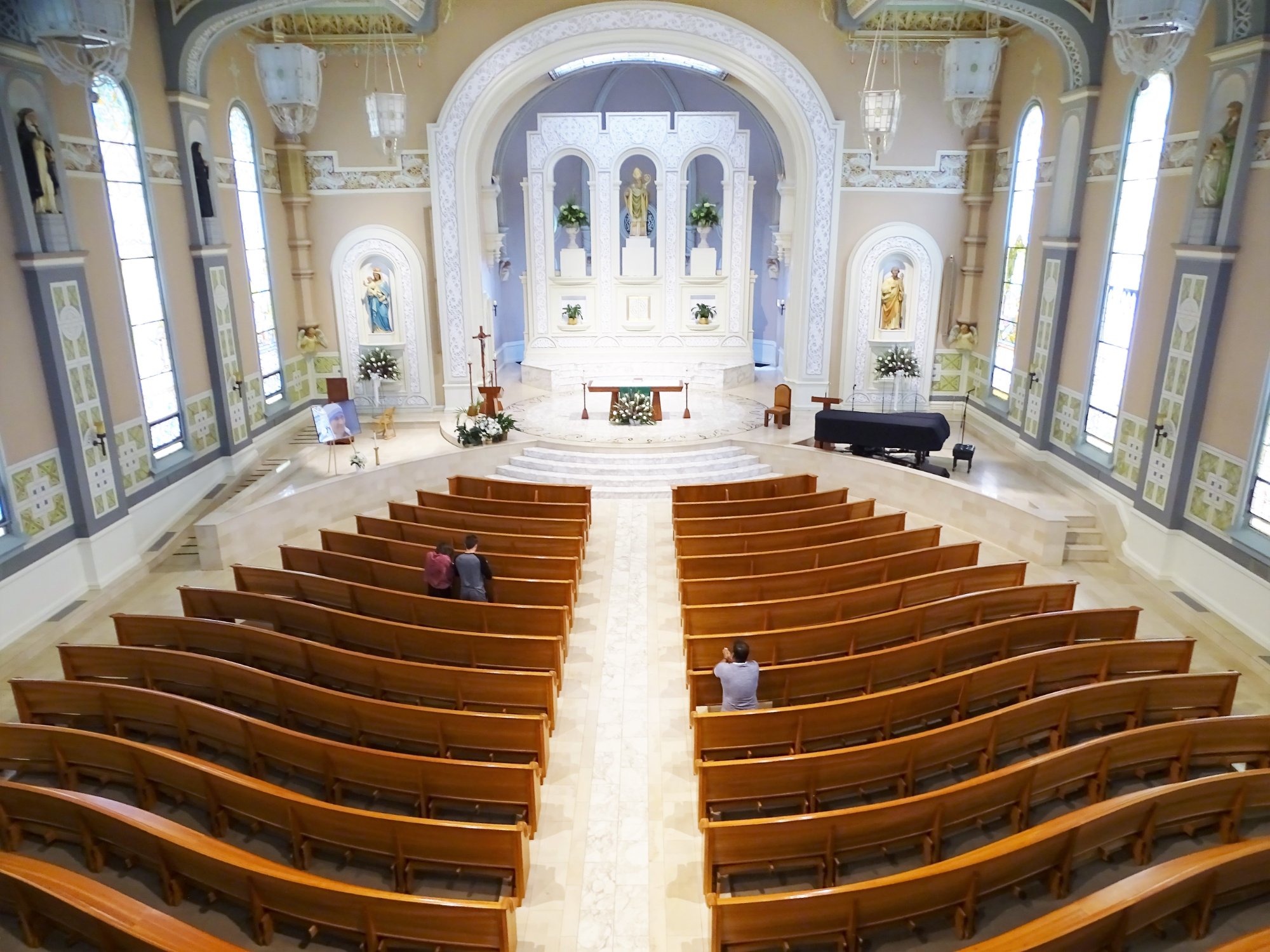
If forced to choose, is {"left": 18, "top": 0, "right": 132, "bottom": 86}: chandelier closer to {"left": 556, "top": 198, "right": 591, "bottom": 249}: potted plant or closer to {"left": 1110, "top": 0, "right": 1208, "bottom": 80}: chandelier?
{"left": 1110, "top": 0, "right": 1208, "bottom": 80}: chandelier

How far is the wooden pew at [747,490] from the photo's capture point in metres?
11.9

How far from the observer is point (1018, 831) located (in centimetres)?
562

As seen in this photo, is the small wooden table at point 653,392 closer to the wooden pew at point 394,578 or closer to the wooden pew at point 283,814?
the wooden pew at point 394,578

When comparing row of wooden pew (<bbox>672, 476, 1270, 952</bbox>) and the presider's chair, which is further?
the presider's chair

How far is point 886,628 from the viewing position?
25.3 feet

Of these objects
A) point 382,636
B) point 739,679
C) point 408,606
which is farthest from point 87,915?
point 739,679

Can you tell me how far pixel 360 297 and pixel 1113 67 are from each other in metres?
13.9

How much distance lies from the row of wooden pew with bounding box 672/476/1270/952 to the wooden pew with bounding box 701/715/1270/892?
0.02 metres

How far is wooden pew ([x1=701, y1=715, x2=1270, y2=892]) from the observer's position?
5.06 m

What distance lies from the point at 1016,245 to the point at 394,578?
42.2 feet

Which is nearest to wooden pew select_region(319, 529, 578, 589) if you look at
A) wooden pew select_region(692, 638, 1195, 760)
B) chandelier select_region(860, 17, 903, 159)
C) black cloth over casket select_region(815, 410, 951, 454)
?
wooden pew select_region(692, 638, 1195, 760)

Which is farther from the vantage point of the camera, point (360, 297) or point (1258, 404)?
point (360, 297)

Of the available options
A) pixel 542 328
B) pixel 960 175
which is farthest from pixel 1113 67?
pixel 542 328

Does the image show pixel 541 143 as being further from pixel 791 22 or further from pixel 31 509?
pixel 31 509
